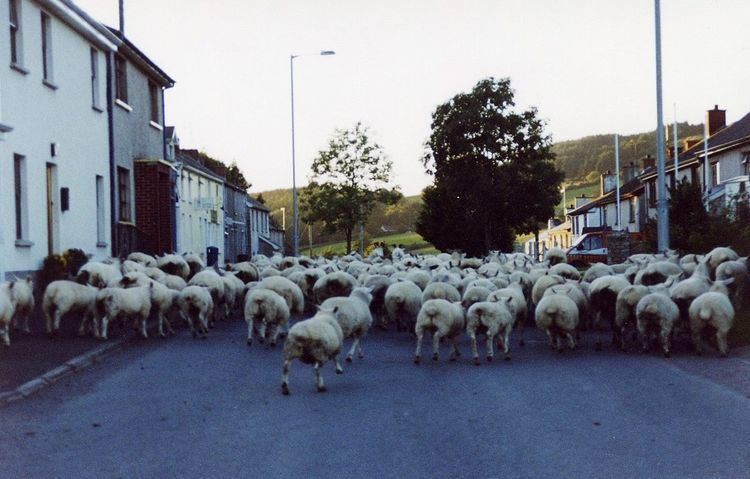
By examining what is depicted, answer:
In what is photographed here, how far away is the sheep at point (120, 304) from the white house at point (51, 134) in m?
3.39

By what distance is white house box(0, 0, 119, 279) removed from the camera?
64.4ft

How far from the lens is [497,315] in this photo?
14094 mm

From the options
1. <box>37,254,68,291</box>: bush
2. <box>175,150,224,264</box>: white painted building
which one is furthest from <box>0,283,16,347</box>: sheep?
<box>175,150,224,264</box>: white painted building

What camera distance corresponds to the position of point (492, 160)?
57.4 metres

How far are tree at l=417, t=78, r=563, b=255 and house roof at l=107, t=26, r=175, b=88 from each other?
24700 millimetres

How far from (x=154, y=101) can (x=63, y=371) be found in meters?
21.9

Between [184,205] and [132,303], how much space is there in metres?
29.5

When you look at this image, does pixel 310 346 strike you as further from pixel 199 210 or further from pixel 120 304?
pixel 199 210

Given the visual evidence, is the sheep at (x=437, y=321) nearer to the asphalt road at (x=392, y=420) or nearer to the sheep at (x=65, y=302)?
the asphalt road at (x=392, y=420)

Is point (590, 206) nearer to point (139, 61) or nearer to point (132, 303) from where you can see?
point (139, 61)

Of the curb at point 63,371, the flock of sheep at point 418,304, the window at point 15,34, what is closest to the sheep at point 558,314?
the flock of sheep at point 418,304

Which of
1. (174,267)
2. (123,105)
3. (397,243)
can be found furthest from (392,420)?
(397,243)

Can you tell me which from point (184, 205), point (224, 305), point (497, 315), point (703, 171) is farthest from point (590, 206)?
point (497, 315)

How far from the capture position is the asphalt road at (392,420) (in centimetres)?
775
